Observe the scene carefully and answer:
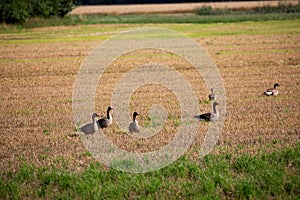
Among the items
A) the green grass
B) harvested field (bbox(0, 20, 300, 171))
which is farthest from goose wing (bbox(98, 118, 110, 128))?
the green grass

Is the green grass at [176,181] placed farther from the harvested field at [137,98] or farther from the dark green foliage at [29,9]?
the dark green foliage at [29,9]

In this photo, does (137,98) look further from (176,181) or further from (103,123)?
(176,181)

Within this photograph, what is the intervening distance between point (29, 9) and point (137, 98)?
1566 inches

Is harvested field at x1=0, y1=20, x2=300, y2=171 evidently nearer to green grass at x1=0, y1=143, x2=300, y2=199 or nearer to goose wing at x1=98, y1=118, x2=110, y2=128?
goose wing at x1=98, y1=118, x2=110, y2=128

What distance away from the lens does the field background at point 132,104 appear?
9961 millimetres

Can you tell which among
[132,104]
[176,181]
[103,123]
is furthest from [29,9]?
[176,181]

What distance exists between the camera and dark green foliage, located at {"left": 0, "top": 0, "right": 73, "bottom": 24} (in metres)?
49.3

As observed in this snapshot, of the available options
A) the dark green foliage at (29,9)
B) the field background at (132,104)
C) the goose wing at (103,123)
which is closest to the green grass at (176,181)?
the field background at (132,104)

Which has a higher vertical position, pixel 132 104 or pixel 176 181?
pixel 176 181

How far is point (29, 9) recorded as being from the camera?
174 ft

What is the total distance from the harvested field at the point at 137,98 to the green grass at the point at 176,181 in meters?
0.62

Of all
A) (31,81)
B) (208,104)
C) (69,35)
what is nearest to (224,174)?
(208,104)

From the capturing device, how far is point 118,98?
1645 centimetres

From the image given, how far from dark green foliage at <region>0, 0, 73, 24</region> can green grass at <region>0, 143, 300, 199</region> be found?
42.8 meters
